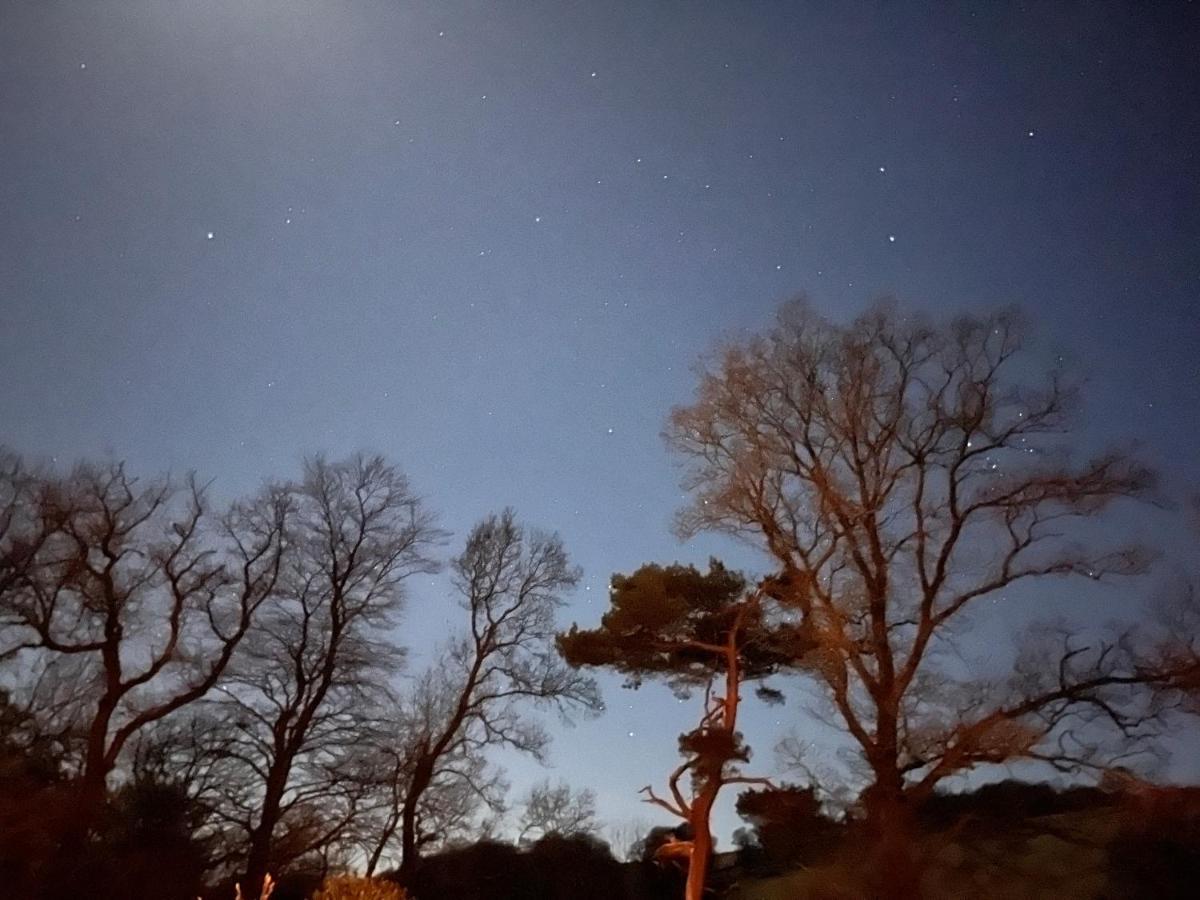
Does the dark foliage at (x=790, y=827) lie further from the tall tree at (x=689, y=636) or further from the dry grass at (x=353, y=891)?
the dry grass at (x=353, y=891)

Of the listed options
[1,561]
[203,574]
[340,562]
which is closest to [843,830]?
[340,562]

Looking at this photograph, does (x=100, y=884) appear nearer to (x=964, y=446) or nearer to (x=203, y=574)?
(x=203, y=574)

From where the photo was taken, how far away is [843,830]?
18000mm

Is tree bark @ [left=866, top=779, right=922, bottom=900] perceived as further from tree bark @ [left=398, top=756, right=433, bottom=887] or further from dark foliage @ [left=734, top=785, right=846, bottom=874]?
tree bark @ [left=398, top=756, right=433, bottom=887]

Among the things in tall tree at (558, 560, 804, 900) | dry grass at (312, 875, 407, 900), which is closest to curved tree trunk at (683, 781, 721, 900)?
tall tree at (558, 560, 804, 900)

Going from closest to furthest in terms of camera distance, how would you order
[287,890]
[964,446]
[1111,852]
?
1. [1111,852]
2. [964,446]
3. [287,890]

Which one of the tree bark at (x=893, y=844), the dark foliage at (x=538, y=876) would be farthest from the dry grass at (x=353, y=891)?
the dark foliage at (x=538, y=876)

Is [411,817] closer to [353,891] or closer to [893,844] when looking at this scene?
[353,891]

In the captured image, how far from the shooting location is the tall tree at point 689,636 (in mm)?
19031

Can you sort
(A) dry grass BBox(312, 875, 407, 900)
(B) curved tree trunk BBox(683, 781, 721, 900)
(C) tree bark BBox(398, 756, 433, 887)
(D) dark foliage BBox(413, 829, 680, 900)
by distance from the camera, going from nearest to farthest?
(A) dry grass BBox(312, 875, 407, 900), (B) curved tree trunk BBox(683, 781, 721, 900), (C) tree bark BBox(398, 756, 433, 887), (D) dark foliage BBox(413, 829, 680, 900)

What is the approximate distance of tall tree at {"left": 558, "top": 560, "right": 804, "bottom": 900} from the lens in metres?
19.0

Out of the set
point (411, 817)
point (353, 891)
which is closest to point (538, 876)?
point (411, 817)

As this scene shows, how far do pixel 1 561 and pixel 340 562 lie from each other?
667 cm

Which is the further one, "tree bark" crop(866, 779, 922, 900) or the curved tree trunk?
the curved tree trunk
